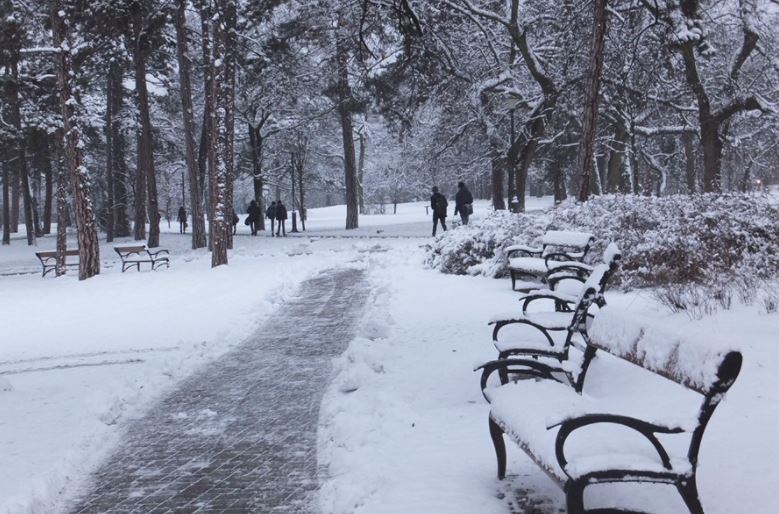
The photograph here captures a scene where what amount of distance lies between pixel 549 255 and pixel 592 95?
15.6 ft

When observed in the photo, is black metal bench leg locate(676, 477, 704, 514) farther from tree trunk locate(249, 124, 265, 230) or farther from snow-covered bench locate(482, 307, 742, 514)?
tree trunk locate(249, 124, 265, 230)

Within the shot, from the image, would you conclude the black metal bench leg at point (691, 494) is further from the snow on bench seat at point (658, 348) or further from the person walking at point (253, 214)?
the person walking at point (253, 214)

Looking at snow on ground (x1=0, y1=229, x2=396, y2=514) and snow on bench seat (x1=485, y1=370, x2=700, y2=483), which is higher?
snow on bench seat (x1=485, y1=370, x2=700, y2=483)

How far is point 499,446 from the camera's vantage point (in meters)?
3.66

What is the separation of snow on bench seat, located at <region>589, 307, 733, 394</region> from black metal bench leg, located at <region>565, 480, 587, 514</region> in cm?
70

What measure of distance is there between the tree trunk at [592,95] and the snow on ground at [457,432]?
18.2 ft

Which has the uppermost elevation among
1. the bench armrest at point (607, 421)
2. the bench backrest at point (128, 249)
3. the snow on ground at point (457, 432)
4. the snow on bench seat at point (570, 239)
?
the snow on bench seat at point (570, 239)

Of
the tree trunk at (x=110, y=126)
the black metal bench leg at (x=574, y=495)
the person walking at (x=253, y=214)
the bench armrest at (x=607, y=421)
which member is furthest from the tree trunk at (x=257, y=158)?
the black metal bench leg at (x=574, y=495)

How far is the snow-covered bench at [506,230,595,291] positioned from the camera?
29.0ft

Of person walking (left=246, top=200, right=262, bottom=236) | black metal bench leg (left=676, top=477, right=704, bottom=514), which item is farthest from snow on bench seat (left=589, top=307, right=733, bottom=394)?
person walking (left=246, top=200, right=262, bottom=236)

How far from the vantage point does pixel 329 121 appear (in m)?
34.1

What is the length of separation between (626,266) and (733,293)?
2.26 m

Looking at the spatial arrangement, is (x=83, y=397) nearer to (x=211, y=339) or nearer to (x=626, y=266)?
(x=211, y=339)

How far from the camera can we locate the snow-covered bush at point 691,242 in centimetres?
751
